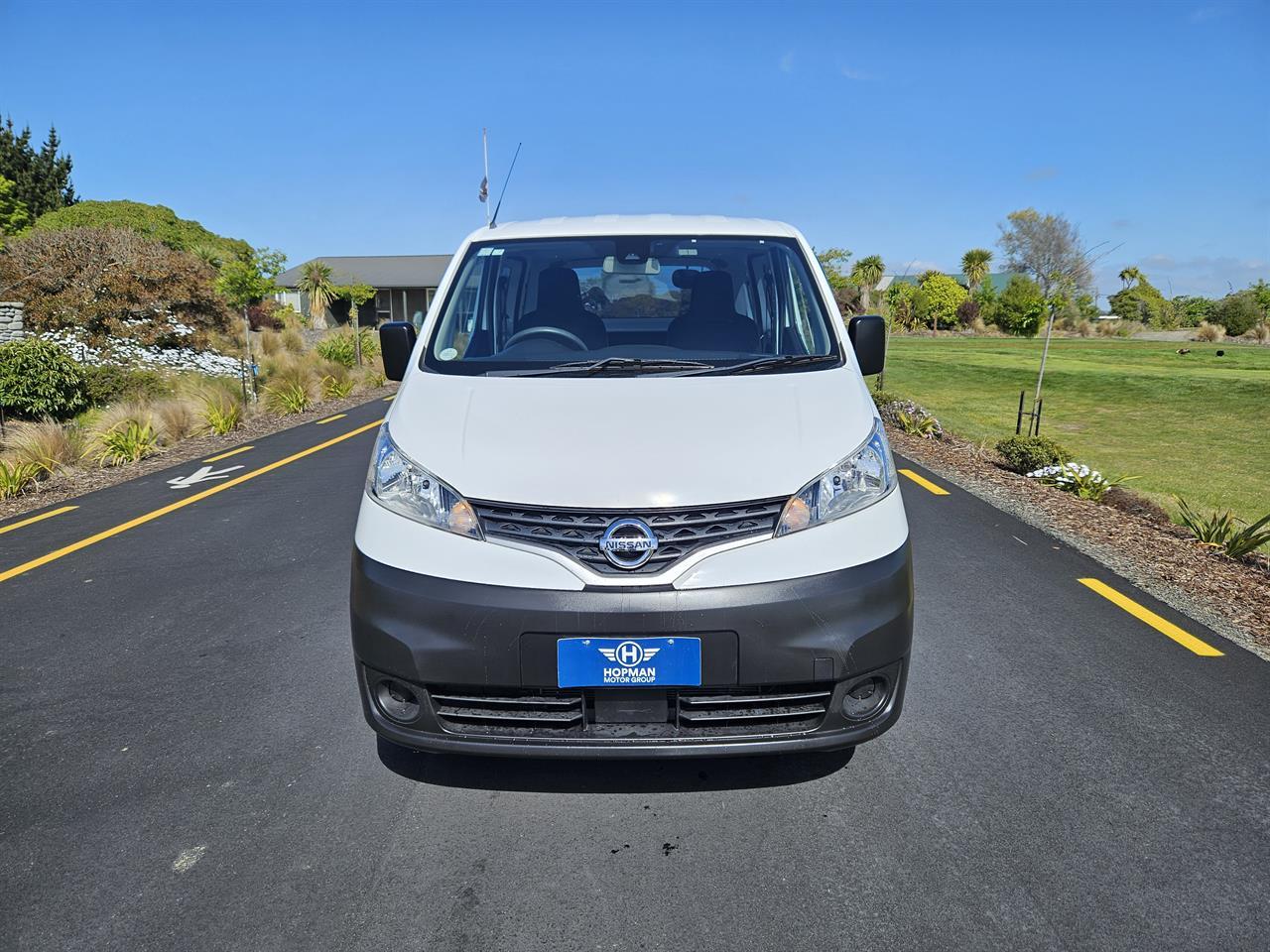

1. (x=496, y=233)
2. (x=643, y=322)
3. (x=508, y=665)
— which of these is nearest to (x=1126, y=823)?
(x=508, y=665)

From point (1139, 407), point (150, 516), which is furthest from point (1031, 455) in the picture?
point (1139, 407)

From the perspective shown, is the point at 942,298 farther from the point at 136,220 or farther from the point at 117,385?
the point at 117,385

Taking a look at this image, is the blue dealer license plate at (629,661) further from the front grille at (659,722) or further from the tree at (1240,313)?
the tree at (1240,313)

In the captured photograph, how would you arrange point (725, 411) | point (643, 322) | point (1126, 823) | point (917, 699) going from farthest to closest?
1. point (643, 322)
2. point (917, 699)
3. point (725, 411)
4. point (1126, 823)

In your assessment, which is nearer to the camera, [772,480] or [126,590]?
[772,480]

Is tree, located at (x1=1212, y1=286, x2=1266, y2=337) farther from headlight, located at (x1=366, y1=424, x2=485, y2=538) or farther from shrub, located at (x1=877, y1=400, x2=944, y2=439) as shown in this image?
headlight, located at (x1=366, y1=424, x2=485, y2=538)

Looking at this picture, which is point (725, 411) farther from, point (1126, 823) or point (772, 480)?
point (1126, 823)

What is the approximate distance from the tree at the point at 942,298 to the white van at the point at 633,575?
54180mm

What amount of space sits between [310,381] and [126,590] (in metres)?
13.3

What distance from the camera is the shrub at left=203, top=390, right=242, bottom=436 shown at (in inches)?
508

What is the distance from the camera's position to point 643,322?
4.27 m

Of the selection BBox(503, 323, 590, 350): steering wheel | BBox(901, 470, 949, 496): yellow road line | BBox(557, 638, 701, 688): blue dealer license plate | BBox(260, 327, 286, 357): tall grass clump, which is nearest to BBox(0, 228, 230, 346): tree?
BBox(260, 327, 286, 357): tall grass clump

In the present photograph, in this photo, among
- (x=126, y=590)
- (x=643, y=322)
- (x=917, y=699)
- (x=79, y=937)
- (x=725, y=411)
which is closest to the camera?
(x=79, y=937)

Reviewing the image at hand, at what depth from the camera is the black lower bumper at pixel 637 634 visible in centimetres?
256
